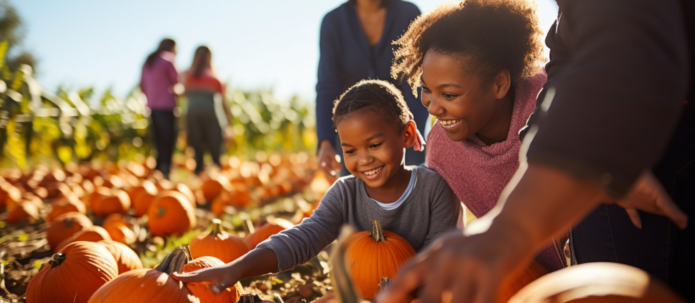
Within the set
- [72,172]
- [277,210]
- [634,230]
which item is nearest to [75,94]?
[72,172]

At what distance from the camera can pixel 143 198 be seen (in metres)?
4.76

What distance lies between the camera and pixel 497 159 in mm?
2139

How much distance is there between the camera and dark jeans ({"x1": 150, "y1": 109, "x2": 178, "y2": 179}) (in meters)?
7.01

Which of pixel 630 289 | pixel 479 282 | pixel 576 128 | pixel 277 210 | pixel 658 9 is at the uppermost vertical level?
pixel 658 9

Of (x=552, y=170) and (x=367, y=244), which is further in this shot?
(x=367, y=244)

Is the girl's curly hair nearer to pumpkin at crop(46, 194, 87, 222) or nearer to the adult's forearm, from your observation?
the adult's forearm

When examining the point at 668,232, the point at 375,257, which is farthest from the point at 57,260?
the point at 668,232

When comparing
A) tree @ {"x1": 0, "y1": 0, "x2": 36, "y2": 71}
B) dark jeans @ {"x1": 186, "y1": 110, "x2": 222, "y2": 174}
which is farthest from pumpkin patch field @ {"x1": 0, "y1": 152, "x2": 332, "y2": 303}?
→ tree @ {"x1": 0, "y1": 0, "x2": 36, "y2": 71}

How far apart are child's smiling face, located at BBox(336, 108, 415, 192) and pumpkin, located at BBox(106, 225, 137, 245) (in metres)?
2.04

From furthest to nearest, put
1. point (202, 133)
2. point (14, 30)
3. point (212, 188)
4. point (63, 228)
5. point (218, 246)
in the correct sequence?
point (14, 30) < point (202, 133) < point (212, 188) < point (63, 228) < point (218, 246)

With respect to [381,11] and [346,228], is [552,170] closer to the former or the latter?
[346,228]

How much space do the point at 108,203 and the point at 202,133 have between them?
3098 millimetres

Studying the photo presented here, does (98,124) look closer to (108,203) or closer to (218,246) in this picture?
(108,203)

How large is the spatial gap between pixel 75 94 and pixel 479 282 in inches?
432
